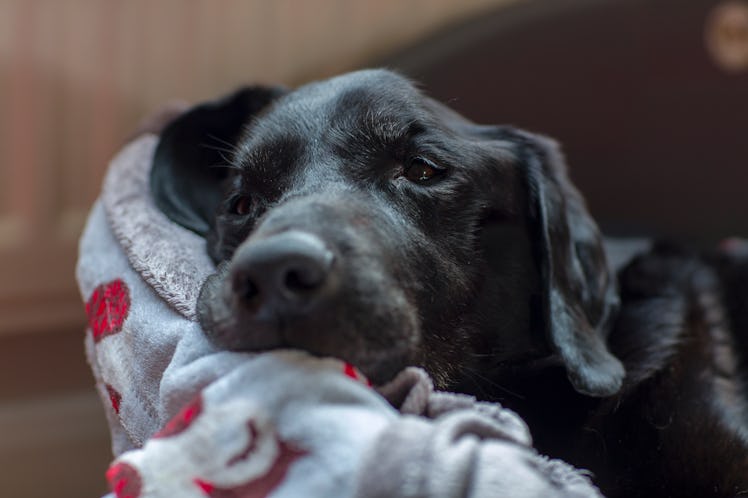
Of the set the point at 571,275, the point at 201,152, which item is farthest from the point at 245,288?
the point at 201,152

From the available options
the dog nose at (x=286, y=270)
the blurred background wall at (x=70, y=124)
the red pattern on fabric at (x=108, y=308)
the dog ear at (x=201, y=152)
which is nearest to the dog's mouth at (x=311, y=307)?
the dog nose at (x=286, y=270)

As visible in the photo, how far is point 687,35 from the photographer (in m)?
2.43

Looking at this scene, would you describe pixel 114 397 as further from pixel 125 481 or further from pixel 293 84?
pixel 293 84

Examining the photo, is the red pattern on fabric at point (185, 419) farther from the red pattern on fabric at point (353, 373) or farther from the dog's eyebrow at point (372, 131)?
the dog's eyebrow at point (372, 131)

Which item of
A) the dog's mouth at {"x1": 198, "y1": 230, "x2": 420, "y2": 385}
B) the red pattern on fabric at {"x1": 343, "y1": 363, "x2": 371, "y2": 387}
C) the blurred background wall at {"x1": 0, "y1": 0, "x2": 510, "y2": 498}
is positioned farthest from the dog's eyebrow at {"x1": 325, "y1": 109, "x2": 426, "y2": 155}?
the blurred background wall at {"x1": 0, "y1": 0, "x2": 510, "y2": 498}

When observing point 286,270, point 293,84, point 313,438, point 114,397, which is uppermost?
point 286,270

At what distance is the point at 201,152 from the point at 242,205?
0.38 metres

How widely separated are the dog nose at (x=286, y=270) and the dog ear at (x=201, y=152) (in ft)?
2.12

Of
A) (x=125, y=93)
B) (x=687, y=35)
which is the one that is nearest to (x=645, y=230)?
(x=687, y=35)

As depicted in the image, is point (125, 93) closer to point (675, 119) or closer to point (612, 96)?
point (612, 96)

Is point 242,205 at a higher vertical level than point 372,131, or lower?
lower

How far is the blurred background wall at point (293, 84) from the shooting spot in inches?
82.8

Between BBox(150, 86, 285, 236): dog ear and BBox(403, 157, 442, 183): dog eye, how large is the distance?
0.43 meters

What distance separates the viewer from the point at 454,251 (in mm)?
1276
